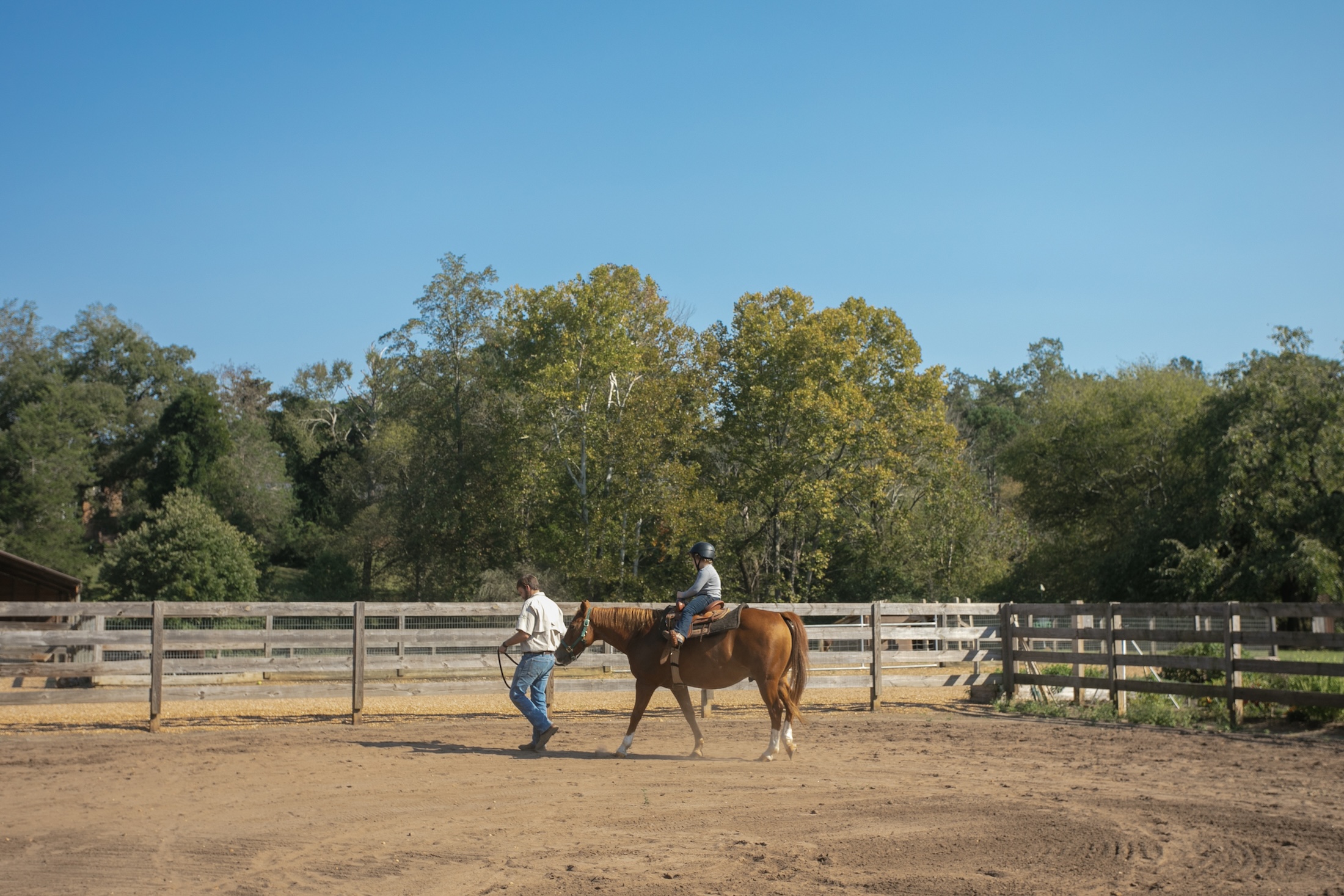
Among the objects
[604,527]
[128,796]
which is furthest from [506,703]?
[604,527]

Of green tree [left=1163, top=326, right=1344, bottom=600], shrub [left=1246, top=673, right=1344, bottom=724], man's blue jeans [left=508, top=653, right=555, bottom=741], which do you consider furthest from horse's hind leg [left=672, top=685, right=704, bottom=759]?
green tree [left=1163, top=326, right=1344, bottom=600]

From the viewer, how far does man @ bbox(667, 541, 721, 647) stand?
9.86 m

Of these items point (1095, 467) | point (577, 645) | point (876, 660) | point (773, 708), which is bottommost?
point (876, 660)

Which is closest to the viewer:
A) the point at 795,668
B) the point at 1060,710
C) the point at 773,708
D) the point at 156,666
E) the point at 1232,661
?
the point at 773,708

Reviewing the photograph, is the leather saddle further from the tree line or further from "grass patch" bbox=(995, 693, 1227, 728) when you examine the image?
the tree line

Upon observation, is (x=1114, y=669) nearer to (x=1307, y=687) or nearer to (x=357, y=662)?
(x=1307, y=687)

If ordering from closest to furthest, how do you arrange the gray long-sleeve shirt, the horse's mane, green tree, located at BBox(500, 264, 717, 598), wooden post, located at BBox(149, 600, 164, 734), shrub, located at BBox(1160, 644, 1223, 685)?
the gray long-sleeve shirt, the horse's mane, wooden post, located at BBox(149, 600, 164, 734), shrub, located at BBox(1160, 644, 1223, 685), green tree, located at BBox(500, 264, 717, 598)

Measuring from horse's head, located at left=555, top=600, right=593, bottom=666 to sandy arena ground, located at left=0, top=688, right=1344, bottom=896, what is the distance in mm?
987

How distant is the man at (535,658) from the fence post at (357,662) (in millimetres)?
3003

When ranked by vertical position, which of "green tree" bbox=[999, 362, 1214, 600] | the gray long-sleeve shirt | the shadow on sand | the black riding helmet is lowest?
the shadow on sand

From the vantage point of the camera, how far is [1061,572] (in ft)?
109

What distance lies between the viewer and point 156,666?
1180 cm

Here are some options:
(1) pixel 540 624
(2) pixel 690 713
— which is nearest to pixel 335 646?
(1) pixel 540 624

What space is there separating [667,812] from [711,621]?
117 inches
